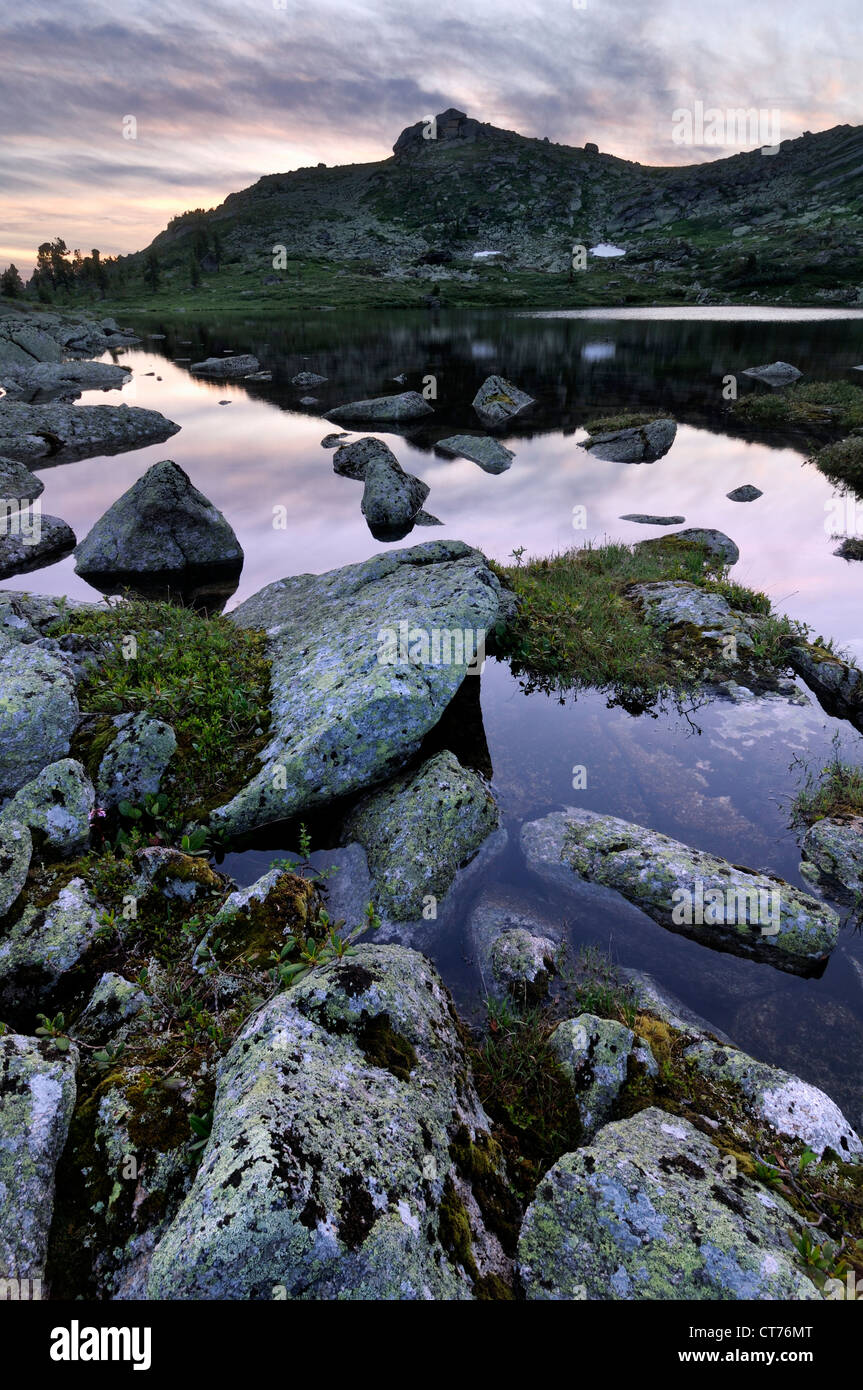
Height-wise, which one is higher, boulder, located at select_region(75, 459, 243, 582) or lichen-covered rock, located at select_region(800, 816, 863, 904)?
boulder, located at select_region(75, 459, 243, 582)

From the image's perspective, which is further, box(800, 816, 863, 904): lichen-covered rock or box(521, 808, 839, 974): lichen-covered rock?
box(800, 816, 863, 904): lichen-covered rock

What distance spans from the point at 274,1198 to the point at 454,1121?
6.59 feet

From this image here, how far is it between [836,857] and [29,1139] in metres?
10.0

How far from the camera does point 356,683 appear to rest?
1061cm

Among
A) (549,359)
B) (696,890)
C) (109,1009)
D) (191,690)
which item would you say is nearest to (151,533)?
(191,690)

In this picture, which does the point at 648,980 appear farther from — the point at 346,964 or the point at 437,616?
the point at 437,616

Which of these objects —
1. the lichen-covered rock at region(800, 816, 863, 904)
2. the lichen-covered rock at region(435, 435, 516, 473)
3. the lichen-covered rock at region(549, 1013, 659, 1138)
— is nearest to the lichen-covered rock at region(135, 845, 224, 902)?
the lichen-covered rock at region(549, 1013, 659, 1138)

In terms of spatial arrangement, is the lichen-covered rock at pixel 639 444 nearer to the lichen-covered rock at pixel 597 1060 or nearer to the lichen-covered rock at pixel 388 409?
the lichen-covered rock at pixel 388 409

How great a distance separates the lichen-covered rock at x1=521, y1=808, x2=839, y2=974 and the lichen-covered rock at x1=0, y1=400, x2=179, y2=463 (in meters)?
37.7

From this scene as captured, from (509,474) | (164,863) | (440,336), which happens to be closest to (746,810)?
(164,863)

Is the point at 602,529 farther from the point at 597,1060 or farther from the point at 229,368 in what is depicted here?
the point at 229,368

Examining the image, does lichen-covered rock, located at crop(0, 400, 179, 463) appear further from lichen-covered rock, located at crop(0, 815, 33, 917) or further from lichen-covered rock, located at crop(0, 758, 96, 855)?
lichen-covered rock, located at crop(0, 815, 33, 917)

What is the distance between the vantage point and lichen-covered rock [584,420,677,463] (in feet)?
124
